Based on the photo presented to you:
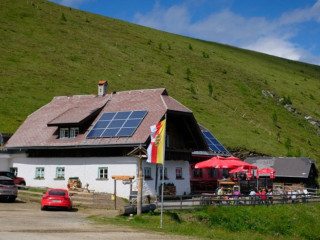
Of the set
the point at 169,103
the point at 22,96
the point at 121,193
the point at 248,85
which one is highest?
the point at 248,85

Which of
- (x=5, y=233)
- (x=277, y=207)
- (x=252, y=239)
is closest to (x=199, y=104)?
(x=277, y=207)

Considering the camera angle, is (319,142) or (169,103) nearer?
(169,103)

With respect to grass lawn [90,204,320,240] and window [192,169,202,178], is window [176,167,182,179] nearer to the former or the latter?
window [192,169,202,178]

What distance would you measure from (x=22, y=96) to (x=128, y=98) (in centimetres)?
3101

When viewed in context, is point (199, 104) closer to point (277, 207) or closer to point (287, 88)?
point (287, 88)

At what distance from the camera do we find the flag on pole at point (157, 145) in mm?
26031

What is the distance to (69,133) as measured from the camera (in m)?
40.7

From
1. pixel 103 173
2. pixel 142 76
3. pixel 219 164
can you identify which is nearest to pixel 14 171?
pixel 103 173

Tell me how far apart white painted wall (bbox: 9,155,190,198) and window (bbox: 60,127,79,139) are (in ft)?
6.63

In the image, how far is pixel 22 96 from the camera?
69438 mm

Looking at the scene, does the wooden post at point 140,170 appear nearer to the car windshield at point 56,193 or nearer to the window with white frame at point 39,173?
the car windshield at point 56,193

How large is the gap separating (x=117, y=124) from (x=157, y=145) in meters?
13.0

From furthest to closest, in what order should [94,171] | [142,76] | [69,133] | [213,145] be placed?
[142,76] → [213,145] → [69,133] → [94,171]

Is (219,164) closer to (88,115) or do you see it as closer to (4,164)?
(88,115)
